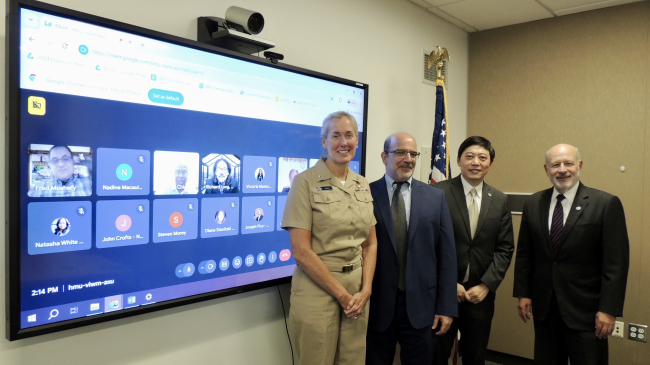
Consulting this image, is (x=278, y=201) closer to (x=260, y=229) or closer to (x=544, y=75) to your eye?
(x=260, y=229)

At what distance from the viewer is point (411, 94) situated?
3680 millimetres

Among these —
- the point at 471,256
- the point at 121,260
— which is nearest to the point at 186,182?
the point at 121,260

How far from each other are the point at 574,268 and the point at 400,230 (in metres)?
1.06

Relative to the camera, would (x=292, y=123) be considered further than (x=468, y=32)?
No

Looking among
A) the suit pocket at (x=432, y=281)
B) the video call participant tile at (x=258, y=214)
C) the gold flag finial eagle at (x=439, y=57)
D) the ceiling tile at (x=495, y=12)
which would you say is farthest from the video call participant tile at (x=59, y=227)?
the ceiling tile at (x=495, y=12)

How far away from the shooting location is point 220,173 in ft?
7.04

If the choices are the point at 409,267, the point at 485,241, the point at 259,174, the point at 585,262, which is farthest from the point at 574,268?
the point at 259,174

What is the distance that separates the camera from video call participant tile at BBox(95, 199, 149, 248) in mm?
1745

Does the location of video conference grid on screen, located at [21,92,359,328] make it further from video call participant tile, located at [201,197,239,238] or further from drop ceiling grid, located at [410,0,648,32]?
drop ceiling grid, located at [410,0,648,32]

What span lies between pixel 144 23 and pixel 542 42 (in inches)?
136

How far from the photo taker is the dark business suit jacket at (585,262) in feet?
7.75

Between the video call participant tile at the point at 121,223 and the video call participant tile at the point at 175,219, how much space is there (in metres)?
0.05

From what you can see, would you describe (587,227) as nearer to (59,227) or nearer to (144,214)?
(144,214)

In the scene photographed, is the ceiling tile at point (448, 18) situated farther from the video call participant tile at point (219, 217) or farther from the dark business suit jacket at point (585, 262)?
the video call participant tile at point (219, 217)
